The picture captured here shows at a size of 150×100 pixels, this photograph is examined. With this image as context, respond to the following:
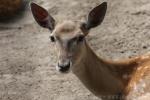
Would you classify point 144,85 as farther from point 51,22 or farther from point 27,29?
point 27,29

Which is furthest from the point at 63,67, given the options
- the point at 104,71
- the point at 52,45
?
the point at 52,45

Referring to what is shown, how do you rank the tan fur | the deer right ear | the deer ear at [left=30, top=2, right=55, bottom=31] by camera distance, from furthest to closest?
1. the deer ear at [left=30, top=2, right=55, bottom=31]
2. the deer right ear
3. the tan fur

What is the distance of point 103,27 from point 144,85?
340 centimetres

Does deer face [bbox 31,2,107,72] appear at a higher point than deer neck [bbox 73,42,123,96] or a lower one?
higher

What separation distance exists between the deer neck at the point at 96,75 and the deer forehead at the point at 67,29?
8.2 inches

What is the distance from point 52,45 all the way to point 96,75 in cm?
266

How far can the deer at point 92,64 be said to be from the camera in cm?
484

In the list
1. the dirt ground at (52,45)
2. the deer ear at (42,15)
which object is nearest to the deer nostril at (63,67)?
the deer ear at (42,15)

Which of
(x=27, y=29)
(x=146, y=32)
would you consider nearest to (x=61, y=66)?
(x=146, y=32)

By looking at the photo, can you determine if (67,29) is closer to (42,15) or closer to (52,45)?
(42,15)

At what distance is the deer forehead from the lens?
16.0 ft

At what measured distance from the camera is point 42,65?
746 centimetres

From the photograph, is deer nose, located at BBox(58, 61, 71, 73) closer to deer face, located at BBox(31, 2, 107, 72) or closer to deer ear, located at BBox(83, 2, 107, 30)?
deer face, located at BBox(31, 2, 107, 72)

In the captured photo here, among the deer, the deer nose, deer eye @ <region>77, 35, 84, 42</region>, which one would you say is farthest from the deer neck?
the deer nose
